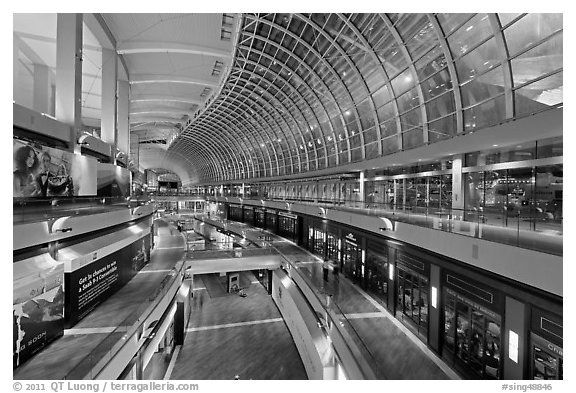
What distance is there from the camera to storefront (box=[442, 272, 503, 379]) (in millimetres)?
6836

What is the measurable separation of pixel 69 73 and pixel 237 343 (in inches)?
554

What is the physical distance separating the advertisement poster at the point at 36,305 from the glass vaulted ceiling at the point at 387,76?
48.4 feet

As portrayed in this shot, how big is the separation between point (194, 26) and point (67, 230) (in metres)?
12.2

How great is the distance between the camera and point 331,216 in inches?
664

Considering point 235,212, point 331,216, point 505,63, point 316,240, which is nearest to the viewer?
point 505,63

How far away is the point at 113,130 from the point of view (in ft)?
49.5

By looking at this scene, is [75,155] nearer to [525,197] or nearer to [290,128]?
[525,197]

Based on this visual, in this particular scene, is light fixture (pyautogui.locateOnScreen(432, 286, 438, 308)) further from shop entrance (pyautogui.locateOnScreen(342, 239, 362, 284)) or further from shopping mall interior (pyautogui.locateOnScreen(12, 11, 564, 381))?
shop entrance (pyautogui.locateOnScreen(342, 239, 362, 284))

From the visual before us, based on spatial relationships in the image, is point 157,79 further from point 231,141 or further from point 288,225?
point 231,141

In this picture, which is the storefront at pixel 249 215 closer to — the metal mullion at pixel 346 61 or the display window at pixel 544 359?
the metal mullion at pixel 346 61

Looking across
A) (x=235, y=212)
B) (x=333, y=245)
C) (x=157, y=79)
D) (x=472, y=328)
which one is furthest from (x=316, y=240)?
(x=235, y=212)

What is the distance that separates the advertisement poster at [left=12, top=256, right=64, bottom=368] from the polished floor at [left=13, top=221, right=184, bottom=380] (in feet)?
0.91

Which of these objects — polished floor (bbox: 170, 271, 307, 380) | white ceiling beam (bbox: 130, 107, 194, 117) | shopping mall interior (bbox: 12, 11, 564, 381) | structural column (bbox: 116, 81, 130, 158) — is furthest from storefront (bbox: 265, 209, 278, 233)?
structural column (bbox: 116, 81, 130, 158)
